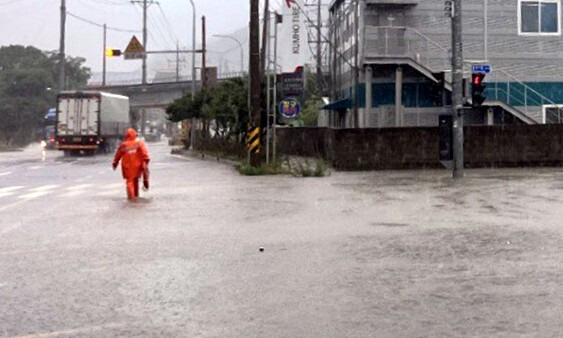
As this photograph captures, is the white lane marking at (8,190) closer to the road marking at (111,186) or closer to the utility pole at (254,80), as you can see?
the road marking at (111,186)

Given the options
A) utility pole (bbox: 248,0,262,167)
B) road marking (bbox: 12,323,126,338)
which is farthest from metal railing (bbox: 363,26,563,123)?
road marking (bbox: 12,323,126,338)

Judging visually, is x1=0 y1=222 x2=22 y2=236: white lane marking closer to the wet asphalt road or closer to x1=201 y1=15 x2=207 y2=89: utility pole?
the wet asphalt road

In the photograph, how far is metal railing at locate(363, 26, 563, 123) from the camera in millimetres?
34406

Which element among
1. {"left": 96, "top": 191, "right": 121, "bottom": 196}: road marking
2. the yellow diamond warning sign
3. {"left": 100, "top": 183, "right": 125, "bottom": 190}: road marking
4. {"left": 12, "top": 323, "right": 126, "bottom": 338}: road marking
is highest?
the yellow diamond warning sign

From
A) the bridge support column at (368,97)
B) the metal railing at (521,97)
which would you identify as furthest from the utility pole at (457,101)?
the metal railing at (521,97)

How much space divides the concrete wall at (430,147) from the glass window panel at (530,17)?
1027cm

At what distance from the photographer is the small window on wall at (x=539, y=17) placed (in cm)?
3650

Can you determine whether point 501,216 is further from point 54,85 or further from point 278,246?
point 54,85

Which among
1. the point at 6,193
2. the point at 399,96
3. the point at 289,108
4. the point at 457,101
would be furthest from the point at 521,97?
the point at 6,193

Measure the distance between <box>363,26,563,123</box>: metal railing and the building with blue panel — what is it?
5cm

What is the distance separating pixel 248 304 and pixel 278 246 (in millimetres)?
3278

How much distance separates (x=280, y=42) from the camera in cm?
4841

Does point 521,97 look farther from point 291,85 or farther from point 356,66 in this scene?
point 291,85

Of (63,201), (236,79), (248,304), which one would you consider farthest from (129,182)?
(236,79)
